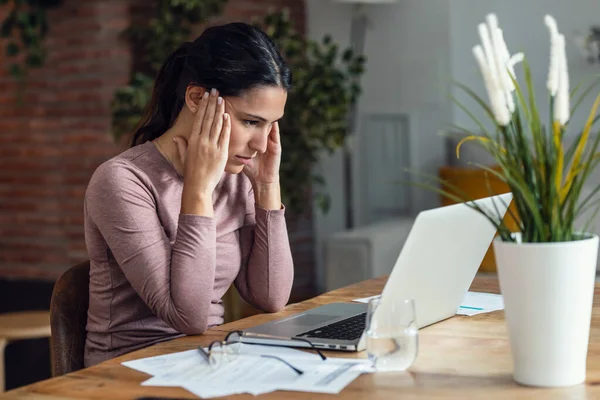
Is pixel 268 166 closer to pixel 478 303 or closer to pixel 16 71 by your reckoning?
pixel 478 303

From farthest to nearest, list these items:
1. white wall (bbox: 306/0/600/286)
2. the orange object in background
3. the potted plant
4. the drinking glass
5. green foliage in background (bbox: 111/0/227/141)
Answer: white wall (bbox: 306/0/600/286), green foliage in background (bbox: 111/0/227/141), the orange object in background, the drinking glass, the potted plant

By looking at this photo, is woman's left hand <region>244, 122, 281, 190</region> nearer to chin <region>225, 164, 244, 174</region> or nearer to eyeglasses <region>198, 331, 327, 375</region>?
chin <region>225, 164, 244, 174</region>

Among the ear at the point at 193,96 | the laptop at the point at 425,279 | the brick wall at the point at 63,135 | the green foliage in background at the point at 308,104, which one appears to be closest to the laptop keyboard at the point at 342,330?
the laptop at the point at 425,279

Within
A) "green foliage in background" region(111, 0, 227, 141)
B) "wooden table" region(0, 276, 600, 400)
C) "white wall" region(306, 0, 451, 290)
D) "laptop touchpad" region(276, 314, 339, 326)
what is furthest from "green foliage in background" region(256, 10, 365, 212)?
"wooden table" region(0, 276, 600, 400)

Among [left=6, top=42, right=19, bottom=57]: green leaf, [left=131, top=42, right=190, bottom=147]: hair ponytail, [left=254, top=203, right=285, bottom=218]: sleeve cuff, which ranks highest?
[left=6, top=42, right=19, bottom=57]: green leaf

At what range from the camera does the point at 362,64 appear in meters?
4.89

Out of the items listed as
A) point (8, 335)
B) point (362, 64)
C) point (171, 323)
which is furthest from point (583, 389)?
point (362, 64)

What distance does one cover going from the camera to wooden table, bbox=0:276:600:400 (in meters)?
1.23

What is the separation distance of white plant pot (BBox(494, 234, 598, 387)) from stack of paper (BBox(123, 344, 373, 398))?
0.23 meters

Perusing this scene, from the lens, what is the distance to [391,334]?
1.33 meters

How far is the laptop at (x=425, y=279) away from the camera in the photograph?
141cm

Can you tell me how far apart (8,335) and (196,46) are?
4.55 ft

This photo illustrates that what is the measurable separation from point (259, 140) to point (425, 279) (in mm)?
540

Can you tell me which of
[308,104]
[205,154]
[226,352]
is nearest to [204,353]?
[226,352]
